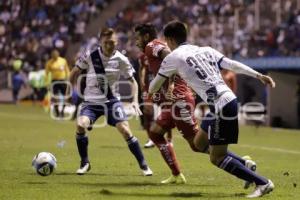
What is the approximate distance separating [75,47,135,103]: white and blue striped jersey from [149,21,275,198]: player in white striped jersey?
8.82 ft

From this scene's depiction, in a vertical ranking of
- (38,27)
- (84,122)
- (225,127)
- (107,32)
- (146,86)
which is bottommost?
(38,27)

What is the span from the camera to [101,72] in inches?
510

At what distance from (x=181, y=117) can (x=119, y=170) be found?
2214mm

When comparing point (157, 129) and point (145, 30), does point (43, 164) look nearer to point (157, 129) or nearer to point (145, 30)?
point (157, 129)

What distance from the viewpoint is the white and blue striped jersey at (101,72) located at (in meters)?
12.9

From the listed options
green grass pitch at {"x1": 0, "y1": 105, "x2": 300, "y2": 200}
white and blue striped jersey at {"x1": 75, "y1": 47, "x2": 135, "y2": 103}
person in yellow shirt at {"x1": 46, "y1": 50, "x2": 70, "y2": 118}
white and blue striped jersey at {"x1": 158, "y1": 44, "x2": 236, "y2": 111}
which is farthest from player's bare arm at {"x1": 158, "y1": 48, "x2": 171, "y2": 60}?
person in yellow shirt at {"x1": 46, "y1": 50, "x2": 70, "y2": 118}

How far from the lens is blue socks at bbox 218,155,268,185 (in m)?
9.95

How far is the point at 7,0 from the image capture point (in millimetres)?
47312

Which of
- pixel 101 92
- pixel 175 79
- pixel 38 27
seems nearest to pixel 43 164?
pixel 101 92

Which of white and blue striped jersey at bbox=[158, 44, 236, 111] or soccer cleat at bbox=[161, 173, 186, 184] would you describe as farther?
soccer cleat at bbox=[161, 173, 186, 184]

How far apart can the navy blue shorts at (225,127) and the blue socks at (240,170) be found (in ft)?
0.81

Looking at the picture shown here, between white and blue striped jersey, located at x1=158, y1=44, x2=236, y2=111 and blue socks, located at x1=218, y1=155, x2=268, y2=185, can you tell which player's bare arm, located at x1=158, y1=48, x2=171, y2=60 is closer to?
white and blue striped jersey, located at x1=158, y1=44, x2=236, y2=111

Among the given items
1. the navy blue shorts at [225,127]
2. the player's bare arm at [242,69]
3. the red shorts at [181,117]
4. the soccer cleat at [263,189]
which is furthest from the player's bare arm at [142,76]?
the soccer cleat at [263,189]

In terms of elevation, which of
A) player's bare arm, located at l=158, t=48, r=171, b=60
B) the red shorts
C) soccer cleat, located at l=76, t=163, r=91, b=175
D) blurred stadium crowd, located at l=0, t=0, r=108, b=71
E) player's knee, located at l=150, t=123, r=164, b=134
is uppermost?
player's bare arm, located at l=158, t=48, r=171, b=60
